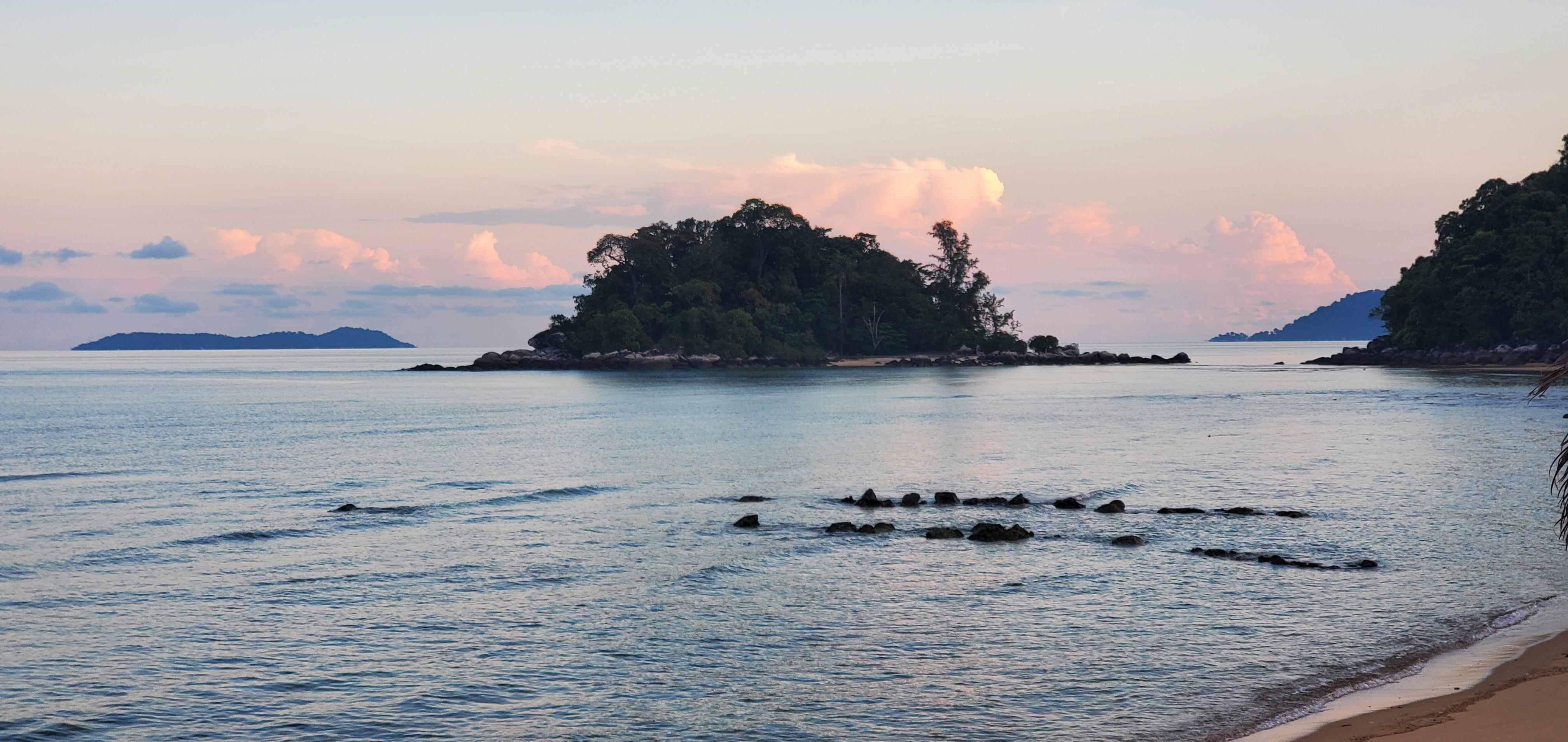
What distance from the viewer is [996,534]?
2388 cm

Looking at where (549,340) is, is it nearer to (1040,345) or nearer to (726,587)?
(1040,345)

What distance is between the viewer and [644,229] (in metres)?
170

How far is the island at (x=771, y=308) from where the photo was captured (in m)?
163

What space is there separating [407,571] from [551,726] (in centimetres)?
1018

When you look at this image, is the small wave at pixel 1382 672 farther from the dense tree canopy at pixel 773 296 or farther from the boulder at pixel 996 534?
the dense tree canopy at pixel 773 296

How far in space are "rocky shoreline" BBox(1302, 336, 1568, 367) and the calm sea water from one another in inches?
3157

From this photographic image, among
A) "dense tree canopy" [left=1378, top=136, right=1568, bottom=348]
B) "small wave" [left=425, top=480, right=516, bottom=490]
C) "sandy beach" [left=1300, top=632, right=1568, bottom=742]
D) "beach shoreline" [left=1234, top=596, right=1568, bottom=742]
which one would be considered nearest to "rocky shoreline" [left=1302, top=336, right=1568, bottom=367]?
"dense tree canopy" [left=1378, top=136, right=1568, bottom=348]

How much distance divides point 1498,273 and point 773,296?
96.4 m

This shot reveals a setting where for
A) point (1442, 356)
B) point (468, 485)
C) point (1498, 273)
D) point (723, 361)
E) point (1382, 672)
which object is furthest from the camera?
point (723, 361)

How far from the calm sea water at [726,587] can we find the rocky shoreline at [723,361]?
110018 millimetres

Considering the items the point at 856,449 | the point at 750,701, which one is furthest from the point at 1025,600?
the point at 856,449

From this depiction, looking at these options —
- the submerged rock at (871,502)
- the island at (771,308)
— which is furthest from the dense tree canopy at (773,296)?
the submerged rock at (871,502)

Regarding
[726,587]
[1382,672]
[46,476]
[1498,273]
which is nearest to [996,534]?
[726,587]

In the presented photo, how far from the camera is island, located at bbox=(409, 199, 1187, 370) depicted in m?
163
